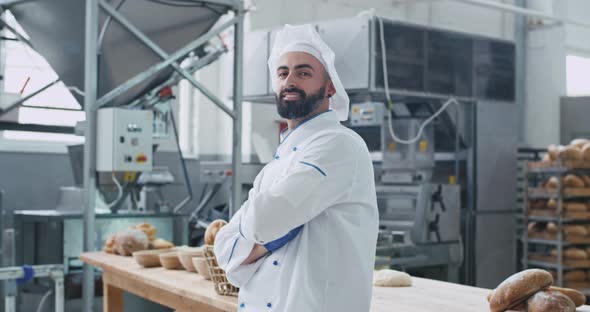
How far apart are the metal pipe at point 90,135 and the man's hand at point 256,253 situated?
232 centimetres

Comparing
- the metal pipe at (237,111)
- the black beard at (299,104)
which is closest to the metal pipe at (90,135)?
the metal pipe at (237,111)

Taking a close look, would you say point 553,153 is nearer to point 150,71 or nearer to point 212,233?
point 150,71

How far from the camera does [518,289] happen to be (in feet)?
6.06

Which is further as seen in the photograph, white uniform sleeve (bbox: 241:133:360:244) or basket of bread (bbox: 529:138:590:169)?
basket of bread (bbox: 529:138:590:169)

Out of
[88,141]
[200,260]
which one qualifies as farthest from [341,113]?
[88,141]

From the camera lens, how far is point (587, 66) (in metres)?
9.58

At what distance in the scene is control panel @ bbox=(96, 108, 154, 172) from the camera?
3928mm

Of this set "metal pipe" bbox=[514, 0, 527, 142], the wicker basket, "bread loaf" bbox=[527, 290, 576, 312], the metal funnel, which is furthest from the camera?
"metal pipe" bbox=[514, 0, 527, 142]

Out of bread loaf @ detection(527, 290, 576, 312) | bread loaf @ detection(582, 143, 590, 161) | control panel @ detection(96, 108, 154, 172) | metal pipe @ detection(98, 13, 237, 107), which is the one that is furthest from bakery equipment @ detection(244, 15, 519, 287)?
bread loaf @ detection(527, 290, 576, 312)

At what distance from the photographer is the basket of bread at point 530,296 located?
5.84 feet

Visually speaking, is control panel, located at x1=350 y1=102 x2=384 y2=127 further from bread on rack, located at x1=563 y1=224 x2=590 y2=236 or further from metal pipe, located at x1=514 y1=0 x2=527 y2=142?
metal pipe, located at x1=514 y1=0 x2=527 y2=142

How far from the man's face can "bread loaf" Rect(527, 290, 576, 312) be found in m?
0.72

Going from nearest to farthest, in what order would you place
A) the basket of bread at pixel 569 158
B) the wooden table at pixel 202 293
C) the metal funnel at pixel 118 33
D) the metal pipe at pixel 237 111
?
the wooden table at pixel 202 293
the metal funnel at pixel 118 33
the metal pipe at pixel 237 111
the basket of bread at pixel 569 158

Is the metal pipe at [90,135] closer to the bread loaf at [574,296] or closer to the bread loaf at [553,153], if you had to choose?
the bread loaf at [574,296]
